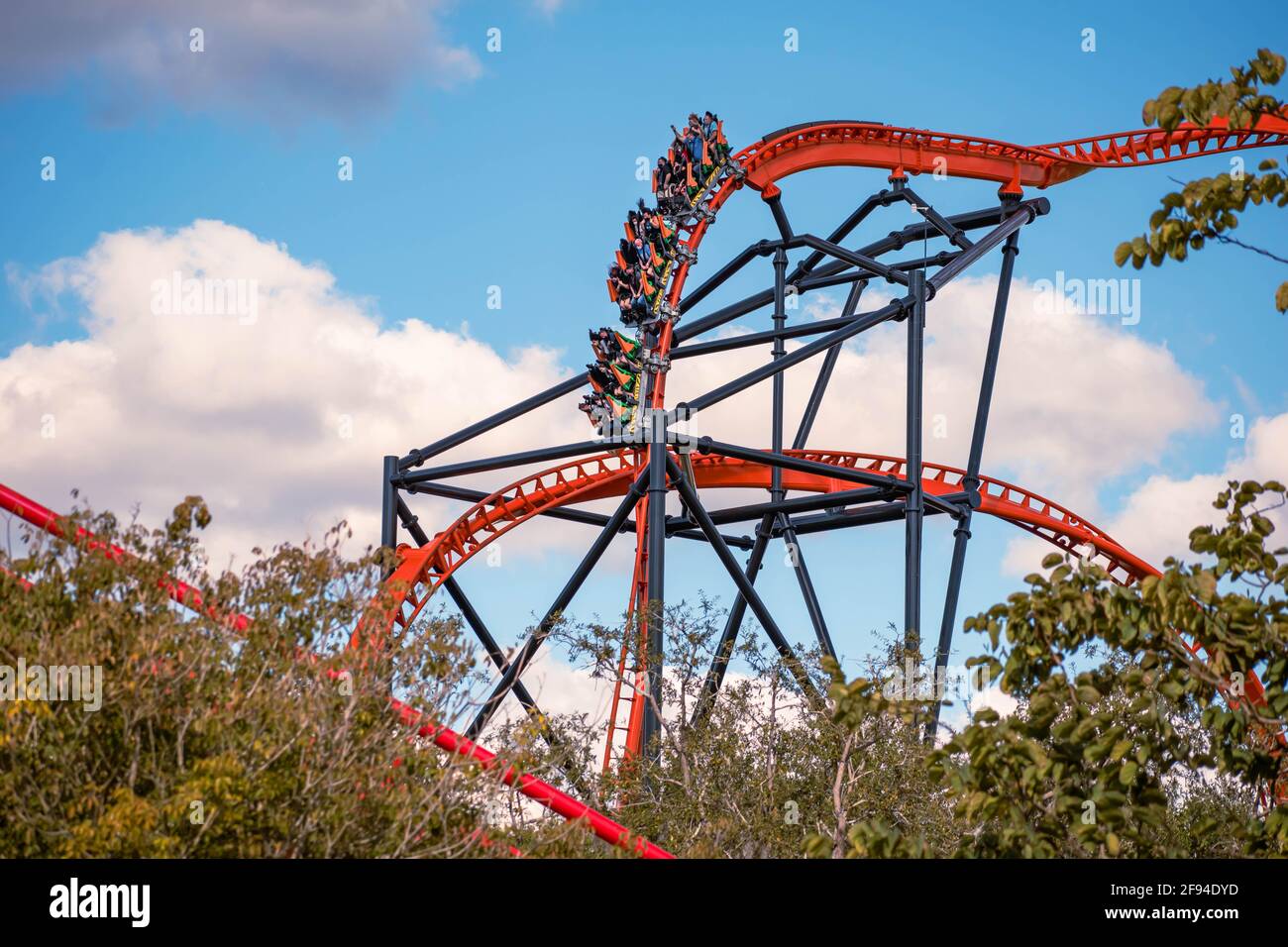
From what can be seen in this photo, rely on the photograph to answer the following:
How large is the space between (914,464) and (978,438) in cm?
314

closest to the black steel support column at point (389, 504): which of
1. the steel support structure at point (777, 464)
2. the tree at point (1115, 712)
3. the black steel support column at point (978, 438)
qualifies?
the steel support structure at point (777, 464)

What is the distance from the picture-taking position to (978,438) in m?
22.5

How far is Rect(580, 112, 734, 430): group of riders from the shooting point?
18906mm

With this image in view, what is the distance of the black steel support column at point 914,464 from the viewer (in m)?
19.5

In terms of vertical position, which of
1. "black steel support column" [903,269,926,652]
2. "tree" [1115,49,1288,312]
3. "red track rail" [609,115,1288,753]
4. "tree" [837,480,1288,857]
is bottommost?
"tree" [837,480,1288,857]

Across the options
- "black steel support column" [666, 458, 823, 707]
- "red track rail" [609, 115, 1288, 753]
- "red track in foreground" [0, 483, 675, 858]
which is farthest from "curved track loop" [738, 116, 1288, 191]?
"red track in foreground" [0, 483, 675, 858]

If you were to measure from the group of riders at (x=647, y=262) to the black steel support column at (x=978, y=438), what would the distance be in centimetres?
483

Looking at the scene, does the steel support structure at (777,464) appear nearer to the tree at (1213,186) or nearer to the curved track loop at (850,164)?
the curved track loop at (850,164)

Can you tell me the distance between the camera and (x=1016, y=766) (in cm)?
623

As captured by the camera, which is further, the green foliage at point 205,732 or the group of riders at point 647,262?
the group of riders at point 647,262

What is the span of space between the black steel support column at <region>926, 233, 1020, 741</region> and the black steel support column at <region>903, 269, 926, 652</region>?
170cm

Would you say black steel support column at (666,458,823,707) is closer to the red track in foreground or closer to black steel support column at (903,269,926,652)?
black steel support column at (903,269,926,652)
